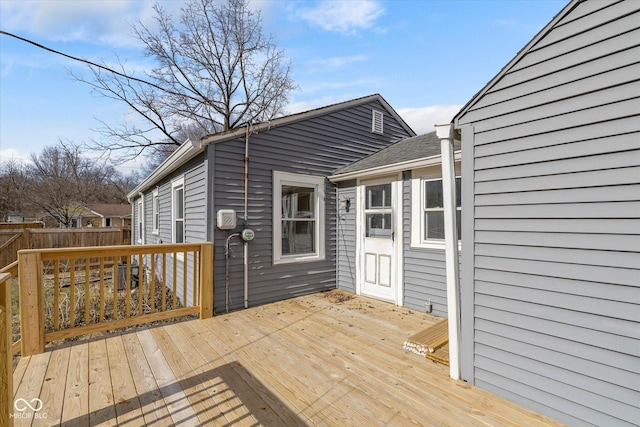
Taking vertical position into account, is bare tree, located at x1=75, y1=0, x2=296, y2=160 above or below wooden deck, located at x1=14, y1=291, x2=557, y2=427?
above

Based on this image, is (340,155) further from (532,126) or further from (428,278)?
(532,126)

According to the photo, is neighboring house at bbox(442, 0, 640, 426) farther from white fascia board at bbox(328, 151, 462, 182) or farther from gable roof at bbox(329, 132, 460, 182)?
gable roof at bbox(329, 132, 460, 182)

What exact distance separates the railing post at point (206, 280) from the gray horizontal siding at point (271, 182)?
0.53 feet

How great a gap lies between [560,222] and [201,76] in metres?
14.0

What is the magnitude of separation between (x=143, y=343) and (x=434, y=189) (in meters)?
4.23

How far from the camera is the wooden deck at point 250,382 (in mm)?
2078

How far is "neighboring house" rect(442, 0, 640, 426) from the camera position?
71.5 inches

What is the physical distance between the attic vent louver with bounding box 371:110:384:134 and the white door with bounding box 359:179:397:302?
1.88m

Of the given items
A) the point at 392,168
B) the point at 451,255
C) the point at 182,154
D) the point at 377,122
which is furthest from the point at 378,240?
the point at 182,154

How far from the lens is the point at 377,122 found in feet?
21.8

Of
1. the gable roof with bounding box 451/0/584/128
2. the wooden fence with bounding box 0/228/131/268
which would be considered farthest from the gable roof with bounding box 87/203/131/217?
the gable roof with bounding box 451/0/584/128

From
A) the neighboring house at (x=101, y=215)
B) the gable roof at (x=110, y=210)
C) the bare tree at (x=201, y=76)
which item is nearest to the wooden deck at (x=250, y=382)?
the bare tree at (x=201, y=76)

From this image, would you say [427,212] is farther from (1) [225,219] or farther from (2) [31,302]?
(2) [31,302]

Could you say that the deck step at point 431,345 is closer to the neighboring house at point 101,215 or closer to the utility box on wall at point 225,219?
the utility box on wall at point 225,219
